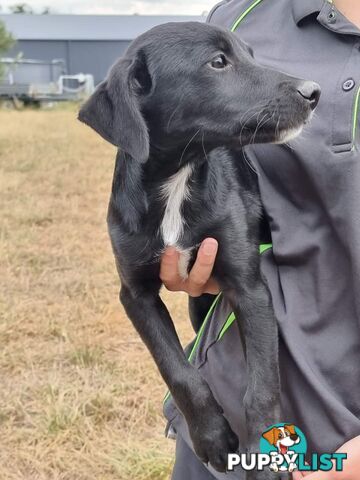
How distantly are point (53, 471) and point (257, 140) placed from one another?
2.02 meters

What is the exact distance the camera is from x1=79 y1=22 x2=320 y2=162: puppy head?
5.30 feet

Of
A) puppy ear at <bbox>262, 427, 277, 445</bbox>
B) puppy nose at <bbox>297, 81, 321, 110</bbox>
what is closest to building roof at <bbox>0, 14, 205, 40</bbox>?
puppy nose at <bbox>297, 81, 321, 110</bbox>

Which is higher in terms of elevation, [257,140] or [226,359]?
[257,140]

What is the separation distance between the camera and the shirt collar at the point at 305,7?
57.5 inches

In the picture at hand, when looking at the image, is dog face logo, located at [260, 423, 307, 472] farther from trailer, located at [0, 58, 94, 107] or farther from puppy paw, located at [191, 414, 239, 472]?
trailer, located at [0, 58, 94, 107]

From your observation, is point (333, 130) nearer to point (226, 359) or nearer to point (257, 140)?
point (257, 140)

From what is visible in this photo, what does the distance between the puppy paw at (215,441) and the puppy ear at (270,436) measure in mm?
137

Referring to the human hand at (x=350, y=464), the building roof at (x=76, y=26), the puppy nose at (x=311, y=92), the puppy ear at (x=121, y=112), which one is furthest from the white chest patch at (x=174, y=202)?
the building roof at (x=76, y=26)

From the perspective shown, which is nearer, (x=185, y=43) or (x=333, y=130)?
(x=333, y=130)

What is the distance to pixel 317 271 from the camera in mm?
1434

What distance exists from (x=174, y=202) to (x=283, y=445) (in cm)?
61

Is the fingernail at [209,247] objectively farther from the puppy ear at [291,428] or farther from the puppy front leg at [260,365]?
the puppy ear at [291,428]

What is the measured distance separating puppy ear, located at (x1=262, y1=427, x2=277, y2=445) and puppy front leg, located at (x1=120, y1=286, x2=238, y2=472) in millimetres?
138

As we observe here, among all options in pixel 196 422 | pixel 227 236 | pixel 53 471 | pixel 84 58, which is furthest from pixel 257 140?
pixel 84 58
